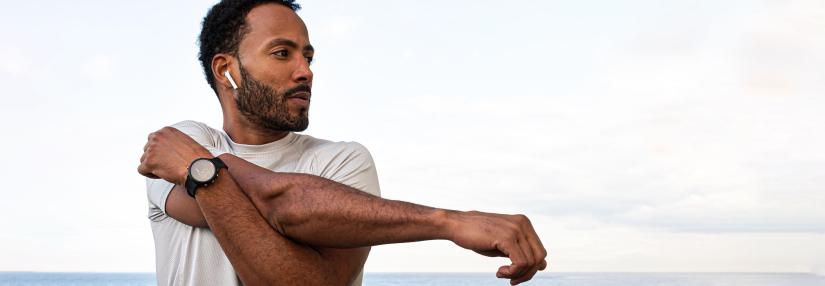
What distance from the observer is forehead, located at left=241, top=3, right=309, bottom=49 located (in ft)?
8.81

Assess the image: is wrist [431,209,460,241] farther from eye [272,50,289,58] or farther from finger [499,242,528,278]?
eye [272,50,289,58]

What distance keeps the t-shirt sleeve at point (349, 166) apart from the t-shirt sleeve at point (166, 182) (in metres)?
0.31

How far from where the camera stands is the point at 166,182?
8.05 feet

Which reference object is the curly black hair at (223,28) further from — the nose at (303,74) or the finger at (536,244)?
the finger at (536,244)

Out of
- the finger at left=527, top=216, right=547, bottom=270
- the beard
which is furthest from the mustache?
the finger at left=527, top=216, right=547, bottom=270

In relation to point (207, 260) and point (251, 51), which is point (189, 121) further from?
point (207, 260)

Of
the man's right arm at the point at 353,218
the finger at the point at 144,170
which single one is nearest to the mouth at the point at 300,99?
the man's right arm at the point at 353,218

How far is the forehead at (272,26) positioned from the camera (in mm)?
2686

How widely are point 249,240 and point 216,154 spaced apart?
0.35 m

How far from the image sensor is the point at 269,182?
Result: 2148 millimetres

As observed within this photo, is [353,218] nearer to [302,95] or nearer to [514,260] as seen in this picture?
[514,260]

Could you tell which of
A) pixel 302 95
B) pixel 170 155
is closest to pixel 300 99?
pixel 302 95

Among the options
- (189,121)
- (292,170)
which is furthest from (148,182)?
(292,170)

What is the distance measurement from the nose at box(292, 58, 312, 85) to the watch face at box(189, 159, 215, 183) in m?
0.54
